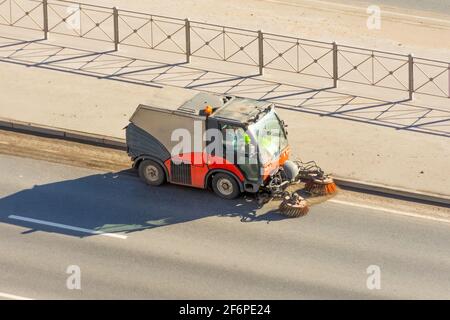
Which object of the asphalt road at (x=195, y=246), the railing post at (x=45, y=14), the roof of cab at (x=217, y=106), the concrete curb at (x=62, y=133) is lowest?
the asphalt road at (x=195, y=246)

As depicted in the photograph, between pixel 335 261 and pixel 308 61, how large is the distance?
9.86 metres

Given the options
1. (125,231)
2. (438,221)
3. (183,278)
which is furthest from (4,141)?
(438,221)

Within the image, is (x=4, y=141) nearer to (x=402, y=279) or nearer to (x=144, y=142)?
(x=144, y=142)

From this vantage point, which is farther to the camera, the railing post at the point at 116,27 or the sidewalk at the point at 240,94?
the railing post at the point at 116,27

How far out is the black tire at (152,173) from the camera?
82.5 ft

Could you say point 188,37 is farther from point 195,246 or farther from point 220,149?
point 195,246

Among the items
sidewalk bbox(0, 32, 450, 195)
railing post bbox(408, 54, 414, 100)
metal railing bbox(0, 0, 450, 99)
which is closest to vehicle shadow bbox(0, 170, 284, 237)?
sidewalk bbox(0, 32, 450, 195)

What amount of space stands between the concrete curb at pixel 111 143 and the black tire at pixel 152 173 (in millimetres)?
1982

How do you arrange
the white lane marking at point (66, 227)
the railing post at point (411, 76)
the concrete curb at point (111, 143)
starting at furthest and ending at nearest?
the railing post at point (411, 76) < the concrete curb at point (111, 143) < the white lane marking at point (66, 227)

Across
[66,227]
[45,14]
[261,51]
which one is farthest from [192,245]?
[45,14]

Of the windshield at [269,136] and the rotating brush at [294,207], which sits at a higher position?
the windshield at [269,136]

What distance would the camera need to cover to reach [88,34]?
33.0 m

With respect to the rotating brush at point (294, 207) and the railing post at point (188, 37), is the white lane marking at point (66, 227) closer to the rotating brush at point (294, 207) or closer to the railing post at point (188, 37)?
the rotating brush at point (294, 207)

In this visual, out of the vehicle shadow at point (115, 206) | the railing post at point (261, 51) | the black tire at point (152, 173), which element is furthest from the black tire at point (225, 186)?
the railing post at point (261, 51)
